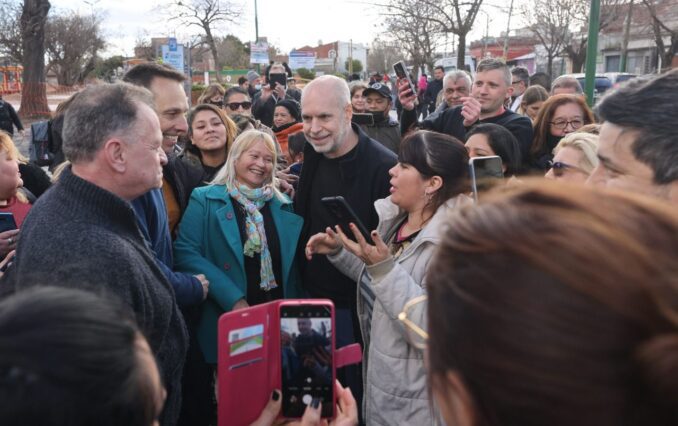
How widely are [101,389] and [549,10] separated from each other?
34593mm

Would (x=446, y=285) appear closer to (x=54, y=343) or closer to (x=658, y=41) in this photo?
(x=54, y=343)

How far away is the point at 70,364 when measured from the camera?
0.94m

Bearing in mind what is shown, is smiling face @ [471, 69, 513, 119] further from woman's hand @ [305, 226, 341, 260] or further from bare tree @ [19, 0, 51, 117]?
bare tree @ [19, 0, 51, 117]

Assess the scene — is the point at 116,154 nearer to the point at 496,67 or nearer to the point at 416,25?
the point at 496,67

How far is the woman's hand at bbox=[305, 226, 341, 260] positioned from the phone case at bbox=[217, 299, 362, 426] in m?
1.10

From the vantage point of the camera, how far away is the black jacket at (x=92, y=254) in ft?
5.92

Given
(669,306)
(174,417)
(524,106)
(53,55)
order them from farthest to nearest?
(53,55) < (524,106) < (174,417) < (669,306)

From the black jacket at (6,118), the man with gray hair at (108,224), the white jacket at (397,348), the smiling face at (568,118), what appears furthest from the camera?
the black jacket at (6,118)

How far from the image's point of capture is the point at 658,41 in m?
27.0

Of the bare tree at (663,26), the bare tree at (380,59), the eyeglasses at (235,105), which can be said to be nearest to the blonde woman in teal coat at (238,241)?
the eyeglasses at (235,105)

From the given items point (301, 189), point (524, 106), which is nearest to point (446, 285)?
point (301, 189)

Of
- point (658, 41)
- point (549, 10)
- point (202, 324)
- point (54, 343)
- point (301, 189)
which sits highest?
point (549, 10)

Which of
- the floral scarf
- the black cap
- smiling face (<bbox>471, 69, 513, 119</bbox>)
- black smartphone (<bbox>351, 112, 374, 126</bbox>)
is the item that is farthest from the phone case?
the black cap

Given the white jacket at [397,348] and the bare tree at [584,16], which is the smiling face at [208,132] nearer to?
the white jacket at [397,348]
